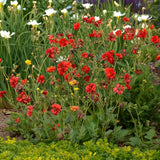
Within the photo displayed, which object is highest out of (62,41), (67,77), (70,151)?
(62,41)

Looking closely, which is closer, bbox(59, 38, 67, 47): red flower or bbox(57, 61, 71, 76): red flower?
bbox(57, 61, 71, 76): red flower

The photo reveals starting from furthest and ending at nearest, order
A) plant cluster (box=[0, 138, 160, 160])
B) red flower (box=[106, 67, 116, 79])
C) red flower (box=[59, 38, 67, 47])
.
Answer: red flower (box=[59, 38, 67, 47]) → red flower (box=[106, 67, 116, 79]) → plant cluster (box=[0, 138, 160, 160])

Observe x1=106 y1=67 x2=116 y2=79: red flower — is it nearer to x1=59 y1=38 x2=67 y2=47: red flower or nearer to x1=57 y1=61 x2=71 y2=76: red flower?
x1=57 y1=61 x2=71 y2=76: red flower

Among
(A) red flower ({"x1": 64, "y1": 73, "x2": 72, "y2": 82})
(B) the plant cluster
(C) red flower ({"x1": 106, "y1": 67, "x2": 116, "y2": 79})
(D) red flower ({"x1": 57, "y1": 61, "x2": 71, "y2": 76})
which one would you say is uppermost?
(D) red flower ({"x1": 57, "y1": 61, "x2": 71, "y2": 76})

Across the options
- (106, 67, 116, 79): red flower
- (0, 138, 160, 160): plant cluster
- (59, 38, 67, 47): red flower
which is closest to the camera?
(0, 138, 160, 160): plant cluster

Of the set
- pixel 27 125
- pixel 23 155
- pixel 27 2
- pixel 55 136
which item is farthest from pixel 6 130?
pixel 27 2

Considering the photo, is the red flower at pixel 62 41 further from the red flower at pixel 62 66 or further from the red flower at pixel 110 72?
the red flower at pixel 110 72

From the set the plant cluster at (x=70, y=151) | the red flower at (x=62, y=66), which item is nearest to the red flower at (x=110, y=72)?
the red flower at (x=62, y=66)

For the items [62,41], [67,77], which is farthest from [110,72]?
[62,41]

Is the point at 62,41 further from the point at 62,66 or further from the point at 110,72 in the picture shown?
the point at 110,72

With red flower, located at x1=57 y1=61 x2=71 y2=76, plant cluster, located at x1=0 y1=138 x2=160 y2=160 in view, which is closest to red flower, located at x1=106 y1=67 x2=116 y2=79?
red flower, located at x1=57 y1=61 x2=71 y2=76

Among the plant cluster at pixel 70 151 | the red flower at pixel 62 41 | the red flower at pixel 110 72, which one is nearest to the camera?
the plant cluster at pixel 70 151

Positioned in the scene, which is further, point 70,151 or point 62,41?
point 62,41

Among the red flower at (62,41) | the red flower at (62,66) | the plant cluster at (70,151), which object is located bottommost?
the plant cluster at (70,151)
